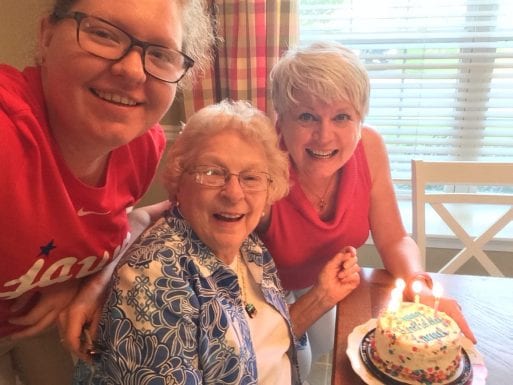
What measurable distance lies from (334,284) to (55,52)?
3.21ft

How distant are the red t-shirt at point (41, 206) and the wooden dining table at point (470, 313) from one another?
668 mm

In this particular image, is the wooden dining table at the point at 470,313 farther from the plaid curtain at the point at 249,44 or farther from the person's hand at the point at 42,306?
the plaid curtain at the point at 249,44

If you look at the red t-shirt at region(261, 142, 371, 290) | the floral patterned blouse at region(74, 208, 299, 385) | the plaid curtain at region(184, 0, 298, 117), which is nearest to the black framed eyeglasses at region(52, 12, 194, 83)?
the floral patterned blouse at region(74, 208, 299, 385)

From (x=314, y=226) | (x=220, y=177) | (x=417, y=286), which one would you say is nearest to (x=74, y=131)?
(x=220, y=177)

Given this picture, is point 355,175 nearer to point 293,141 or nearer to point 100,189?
point 293,141

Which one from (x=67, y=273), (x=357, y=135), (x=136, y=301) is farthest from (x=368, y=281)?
(x=67, y=273)

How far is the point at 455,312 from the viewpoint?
1.28 m

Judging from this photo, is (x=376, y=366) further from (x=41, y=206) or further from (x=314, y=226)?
(x=41, y=206)

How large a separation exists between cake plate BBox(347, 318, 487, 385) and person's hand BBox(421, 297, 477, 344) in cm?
Result: 4

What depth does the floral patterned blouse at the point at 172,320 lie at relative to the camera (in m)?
1.00

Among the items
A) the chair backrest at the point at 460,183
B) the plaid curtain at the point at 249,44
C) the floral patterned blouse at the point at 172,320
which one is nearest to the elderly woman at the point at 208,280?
the floral patterned blouse at the point at 172,320

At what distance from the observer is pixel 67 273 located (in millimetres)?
1179

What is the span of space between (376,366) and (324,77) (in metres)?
0.81

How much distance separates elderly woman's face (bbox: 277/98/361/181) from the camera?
1440 mm
